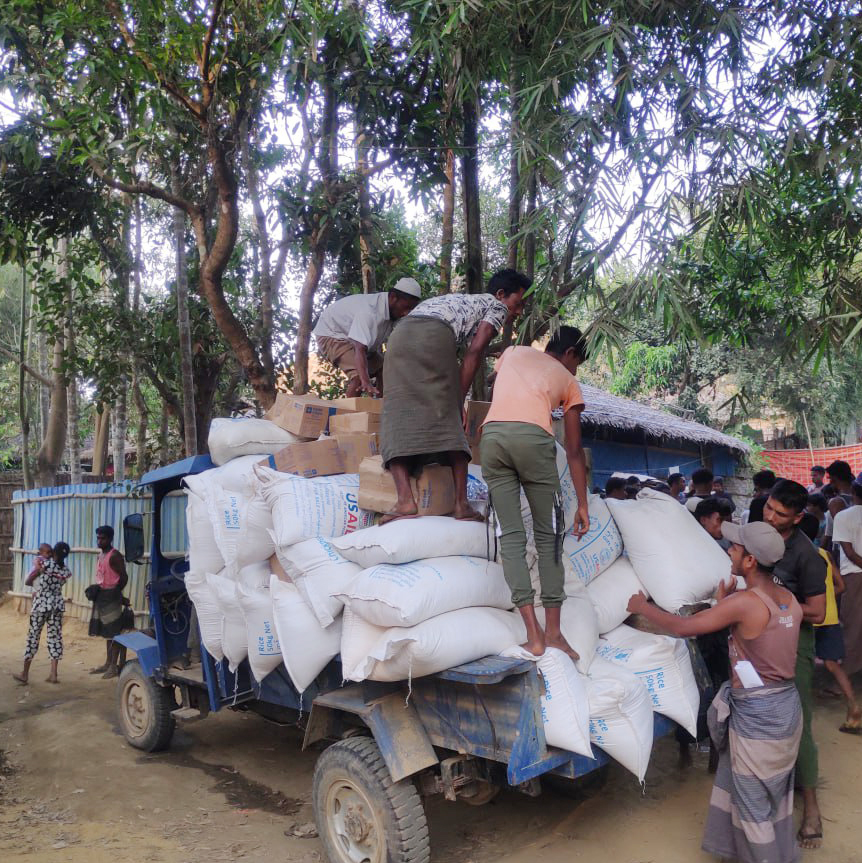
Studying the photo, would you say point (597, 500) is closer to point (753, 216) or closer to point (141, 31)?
point (753, 216)

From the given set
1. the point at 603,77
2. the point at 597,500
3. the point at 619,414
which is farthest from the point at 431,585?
the point at 619,414

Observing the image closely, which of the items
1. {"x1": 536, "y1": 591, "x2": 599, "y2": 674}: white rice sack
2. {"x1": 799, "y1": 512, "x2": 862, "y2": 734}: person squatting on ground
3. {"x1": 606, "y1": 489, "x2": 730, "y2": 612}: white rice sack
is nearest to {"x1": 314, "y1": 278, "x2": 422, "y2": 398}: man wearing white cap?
{"x1": 606, "y1": 489, "x2": 730, "y2": 612}: white rice sack

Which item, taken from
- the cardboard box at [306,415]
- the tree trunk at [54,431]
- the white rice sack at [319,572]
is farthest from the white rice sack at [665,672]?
the tree trunk at [54,431]

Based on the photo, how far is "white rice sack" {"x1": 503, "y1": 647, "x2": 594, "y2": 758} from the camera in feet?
9.66

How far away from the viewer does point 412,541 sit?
3.43m

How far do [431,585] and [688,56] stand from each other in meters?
3.56

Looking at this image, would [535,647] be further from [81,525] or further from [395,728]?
[81,525]

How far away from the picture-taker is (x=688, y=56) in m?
4.75

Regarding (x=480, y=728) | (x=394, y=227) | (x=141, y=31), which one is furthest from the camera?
(x=394, y=227)

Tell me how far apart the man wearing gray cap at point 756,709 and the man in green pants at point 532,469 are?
0.43 meters

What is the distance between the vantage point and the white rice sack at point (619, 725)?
308 centimetres

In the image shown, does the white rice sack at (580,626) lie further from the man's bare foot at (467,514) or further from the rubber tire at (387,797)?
the rubber tire at (387,797)

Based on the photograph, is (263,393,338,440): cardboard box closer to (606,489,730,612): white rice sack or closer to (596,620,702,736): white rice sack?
(606,489,730,612): white rice sack

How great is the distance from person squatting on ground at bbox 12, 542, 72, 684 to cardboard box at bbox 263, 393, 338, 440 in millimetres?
4396
